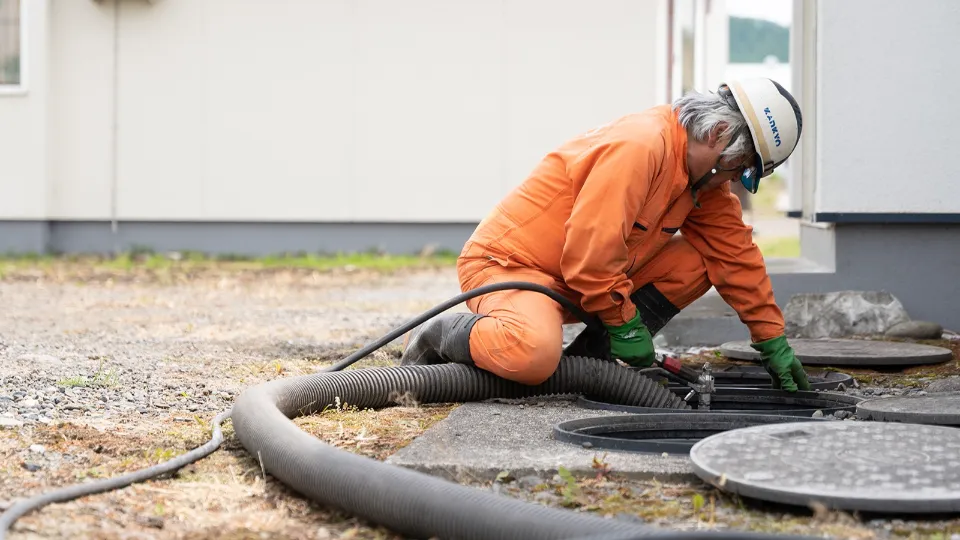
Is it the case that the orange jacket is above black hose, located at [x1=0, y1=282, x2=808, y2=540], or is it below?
above

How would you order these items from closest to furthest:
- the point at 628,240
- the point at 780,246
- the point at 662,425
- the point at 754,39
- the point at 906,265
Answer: the point at 662,425
the point at 628,240
the point at 906,265
the point at 780,246
the point at 754,39

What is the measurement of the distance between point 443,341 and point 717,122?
1095 millimetres

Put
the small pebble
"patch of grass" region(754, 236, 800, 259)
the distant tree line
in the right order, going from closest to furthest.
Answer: the small pebble → "patch of grass" region(754, 236, 800, 259) → the distant tree line

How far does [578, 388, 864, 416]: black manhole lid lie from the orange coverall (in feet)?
0.77

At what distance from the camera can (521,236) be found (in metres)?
3.78

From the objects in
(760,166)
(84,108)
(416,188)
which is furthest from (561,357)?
(84,108)

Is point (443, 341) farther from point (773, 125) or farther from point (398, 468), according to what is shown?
point (398, 468)

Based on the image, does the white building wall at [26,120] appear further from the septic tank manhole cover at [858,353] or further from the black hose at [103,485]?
the black hose at [103,485]

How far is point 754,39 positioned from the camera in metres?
23.1

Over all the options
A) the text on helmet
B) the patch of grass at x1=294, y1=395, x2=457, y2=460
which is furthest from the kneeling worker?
the patch of grass at x1=294, y1=395, x2=457, y2=460

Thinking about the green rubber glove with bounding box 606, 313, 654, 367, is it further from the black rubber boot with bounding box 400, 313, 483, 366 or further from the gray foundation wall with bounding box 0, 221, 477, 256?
the gray foundation wall with bounding box 0, 221, 477, 256

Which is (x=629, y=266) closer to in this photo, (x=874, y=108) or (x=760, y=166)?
(x=760, y=166)

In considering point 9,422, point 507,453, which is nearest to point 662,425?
point 507,453

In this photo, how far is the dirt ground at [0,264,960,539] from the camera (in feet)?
7.61
